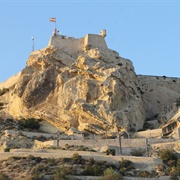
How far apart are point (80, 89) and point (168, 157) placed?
18.3 meters

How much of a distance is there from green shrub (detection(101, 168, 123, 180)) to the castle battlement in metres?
28.1

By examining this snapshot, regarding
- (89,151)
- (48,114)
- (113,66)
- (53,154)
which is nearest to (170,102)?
(113,66)

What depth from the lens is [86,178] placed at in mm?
43156

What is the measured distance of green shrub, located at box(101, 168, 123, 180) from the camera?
1666 inches

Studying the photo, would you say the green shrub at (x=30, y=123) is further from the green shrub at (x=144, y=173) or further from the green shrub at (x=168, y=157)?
the green shrub at (x=144, y=173)

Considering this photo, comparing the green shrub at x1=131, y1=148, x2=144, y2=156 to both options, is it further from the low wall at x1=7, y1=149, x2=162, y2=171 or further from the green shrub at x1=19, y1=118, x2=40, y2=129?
the green shrub at x1=19, y1=118, x2=40, y2=129

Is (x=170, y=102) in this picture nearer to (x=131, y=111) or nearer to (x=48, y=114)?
(x=131, y=111)

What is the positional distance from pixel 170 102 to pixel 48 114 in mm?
16371

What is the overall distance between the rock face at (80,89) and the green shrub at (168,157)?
13.2 meters

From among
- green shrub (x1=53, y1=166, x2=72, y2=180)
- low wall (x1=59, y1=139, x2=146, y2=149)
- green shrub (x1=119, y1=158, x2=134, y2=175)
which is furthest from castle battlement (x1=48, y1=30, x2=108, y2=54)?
green shrub (x1=53, y1=166, x2=72, y2=180)

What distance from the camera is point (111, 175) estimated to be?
139 ft

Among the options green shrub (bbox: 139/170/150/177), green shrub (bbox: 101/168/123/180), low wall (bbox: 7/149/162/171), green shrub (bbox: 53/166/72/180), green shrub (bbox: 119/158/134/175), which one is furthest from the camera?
low wall (bbox: 7/149/162/171)

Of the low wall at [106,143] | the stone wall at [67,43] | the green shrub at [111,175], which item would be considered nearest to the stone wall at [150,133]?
the low wall at [106,143]

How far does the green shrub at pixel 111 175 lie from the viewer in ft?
139
